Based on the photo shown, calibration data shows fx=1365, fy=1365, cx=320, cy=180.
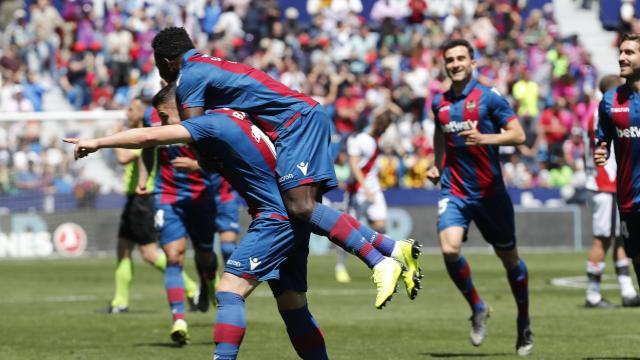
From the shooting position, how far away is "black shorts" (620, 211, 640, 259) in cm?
1115

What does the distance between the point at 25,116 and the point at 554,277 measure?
1272cm

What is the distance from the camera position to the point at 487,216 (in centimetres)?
1264

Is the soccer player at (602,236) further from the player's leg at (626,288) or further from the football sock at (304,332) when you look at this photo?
the football sock at (304,332)

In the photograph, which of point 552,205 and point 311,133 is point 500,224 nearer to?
point 311,133

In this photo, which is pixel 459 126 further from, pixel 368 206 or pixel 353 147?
pixel 368 206

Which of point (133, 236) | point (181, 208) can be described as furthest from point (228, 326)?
point (133, 236)

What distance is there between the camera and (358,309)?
17.3m

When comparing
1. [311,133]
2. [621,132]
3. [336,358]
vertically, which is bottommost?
[336,358]

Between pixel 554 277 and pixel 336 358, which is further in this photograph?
pixel 554 277

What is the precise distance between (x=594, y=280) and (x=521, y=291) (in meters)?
4.80

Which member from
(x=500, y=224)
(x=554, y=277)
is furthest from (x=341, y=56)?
(x=500, y=224)

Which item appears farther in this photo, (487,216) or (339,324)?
(339,324)

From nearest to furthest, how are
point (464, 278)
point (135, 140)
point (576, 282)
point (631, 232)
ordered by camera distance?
point (135, 140)
point (631, 232)
point (464, 278)
point (576, 282)

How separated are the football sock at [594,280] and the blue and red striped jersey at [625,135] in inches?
227
